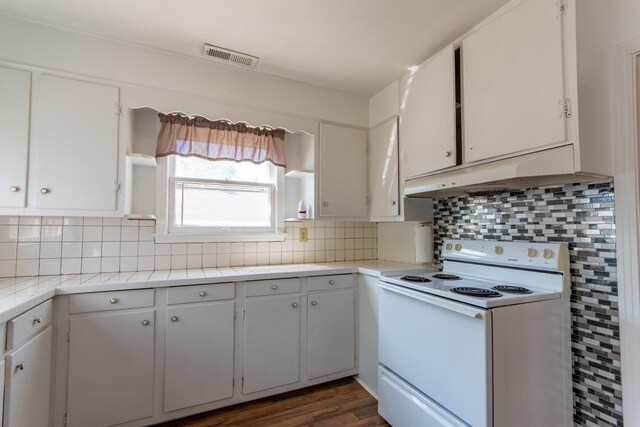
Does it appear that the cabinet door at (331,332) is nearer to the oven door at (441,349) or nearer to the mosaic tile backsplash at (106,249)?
the oven door at (441,349)

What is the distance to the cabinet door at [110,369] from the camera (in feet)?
5.39

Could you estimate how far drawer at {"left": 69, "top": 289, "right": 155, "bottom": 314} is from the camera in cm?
165

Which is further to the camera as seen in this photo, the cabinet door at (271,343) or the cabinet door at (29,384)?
the cabinet door at (271,343)

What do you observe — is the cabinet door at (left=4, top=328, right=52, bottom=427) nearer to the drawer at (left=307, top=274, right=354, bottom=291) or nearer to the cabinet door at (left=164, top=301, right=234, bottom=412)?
the cabinet door at (left=164, top=301, right=234, bottom=412)

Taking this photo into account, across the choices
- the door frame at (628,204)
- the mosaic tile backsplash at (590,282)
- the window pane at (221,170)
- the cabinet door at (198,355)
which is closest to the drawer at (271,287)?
the cabinet door at (198,355)

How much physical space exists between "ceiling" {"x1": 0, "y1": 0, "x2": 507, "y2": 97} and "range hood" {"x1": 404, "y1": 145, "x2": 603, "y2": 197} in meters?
0.86

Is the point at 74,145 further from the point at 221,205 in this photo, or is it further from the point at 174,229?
the point at 221,205

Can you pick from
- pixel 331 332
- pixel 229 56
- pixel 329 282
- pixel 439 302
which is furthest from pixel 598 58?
pixel 331 332

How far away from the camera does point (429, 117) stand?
2.07 meters

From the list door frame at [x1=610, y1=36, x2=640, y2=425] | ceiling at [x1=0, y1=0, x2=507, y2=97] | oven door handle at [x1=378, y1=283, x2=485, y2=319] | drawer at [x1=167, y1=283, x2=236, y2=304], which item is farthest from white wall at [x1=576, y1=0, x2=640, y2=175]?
drawer at [x1=167, y1=283, x2=236, y2=304]

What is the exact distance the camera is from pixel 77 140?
1870 millimetres

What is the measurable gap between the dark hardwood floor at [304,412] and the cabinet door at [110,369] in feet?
0.97

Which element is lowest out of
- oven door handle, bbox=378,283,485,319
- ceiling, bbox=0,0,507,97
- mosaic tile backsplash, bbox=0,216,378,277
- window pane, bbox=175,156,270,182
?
oven door handle, bbox=378,283,485,319

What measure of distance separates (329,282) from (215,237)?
0.95 meters
